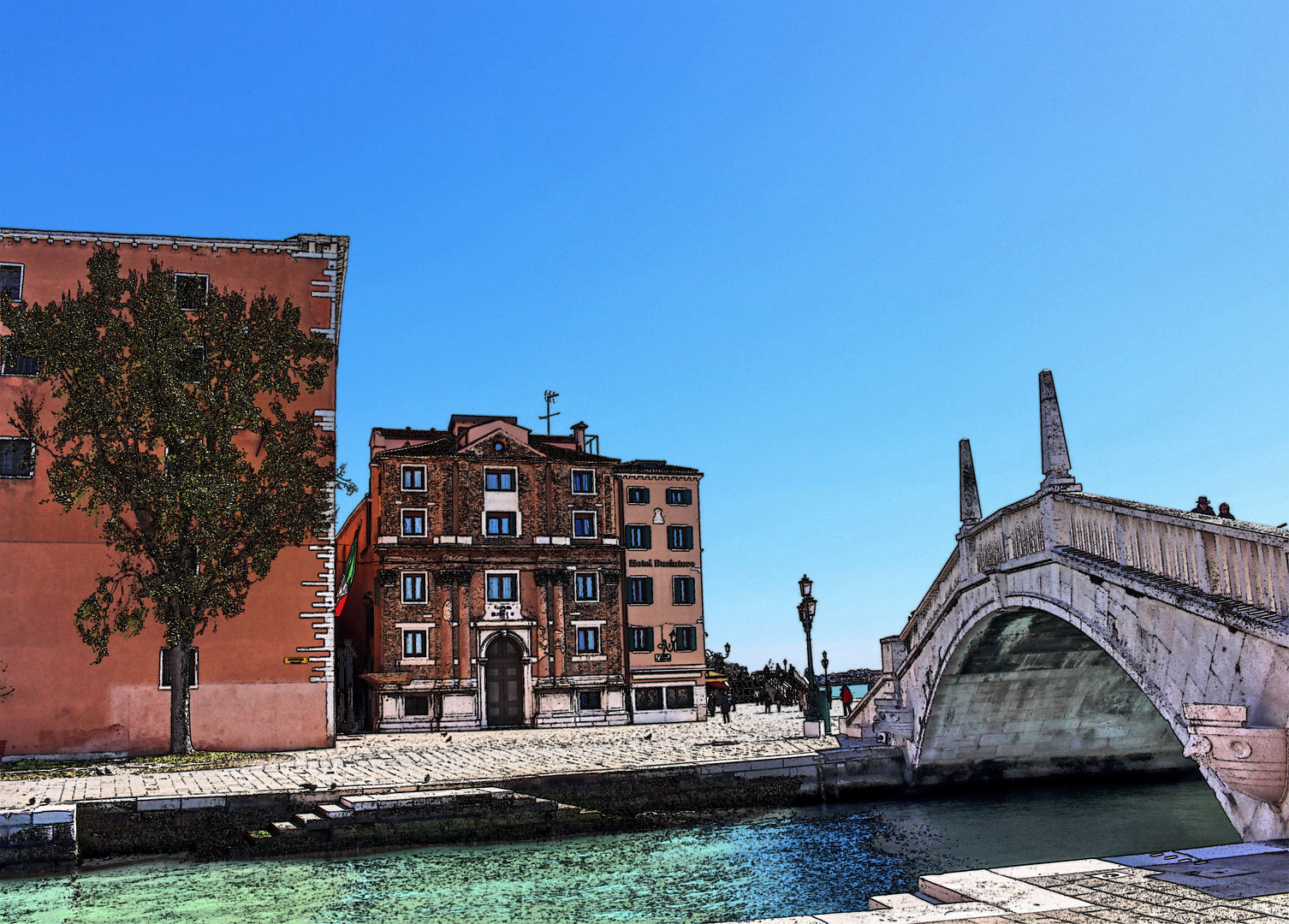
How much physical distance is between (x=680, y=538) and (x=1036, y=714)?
87.8 ft

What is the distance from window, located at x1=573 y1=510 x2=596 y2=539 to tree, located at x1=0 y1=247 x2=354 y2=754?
58.1ft

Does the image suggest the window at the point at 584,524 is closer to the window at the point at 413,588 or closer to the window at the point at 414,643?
the window at the point at 413,588

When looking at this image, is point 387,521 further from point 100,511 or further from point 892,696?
point 892,696

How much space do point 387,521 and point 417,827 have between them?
26133 mm

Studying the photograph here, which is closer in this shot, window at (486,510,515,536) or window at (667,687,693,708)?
window at (486,510,515,536)

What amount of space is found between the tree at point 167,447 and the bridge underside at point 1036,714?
626 inches

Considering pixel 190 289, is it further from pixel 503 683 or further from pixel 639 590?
pixel 639 590

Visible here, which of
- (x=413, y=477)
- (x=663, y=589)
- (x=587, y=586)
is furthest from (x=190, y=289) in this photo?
(x=663, y=589)

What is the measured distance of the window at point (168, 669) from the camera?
A: 90.6 ft

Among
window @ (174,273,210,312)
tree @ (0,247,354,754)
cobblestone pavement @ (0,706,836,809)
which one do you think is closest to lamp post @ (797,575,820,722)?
cobblestone pavement @ (0,706,836,809)

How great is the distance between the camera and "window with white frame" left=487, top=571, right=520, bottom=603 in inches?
1681

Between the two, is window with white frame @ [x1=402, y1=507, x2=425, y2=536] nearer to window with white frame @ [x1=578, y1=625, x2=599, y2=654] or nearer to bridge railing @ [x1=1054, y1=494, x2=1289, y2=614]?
window with white frame @ [x1=578, y1=625, x2=599, y2=654]

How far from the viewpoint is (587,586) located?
44188mm

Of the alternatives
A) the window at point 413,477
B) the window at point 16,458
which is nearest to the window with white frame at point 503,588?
the window at point 413,477
